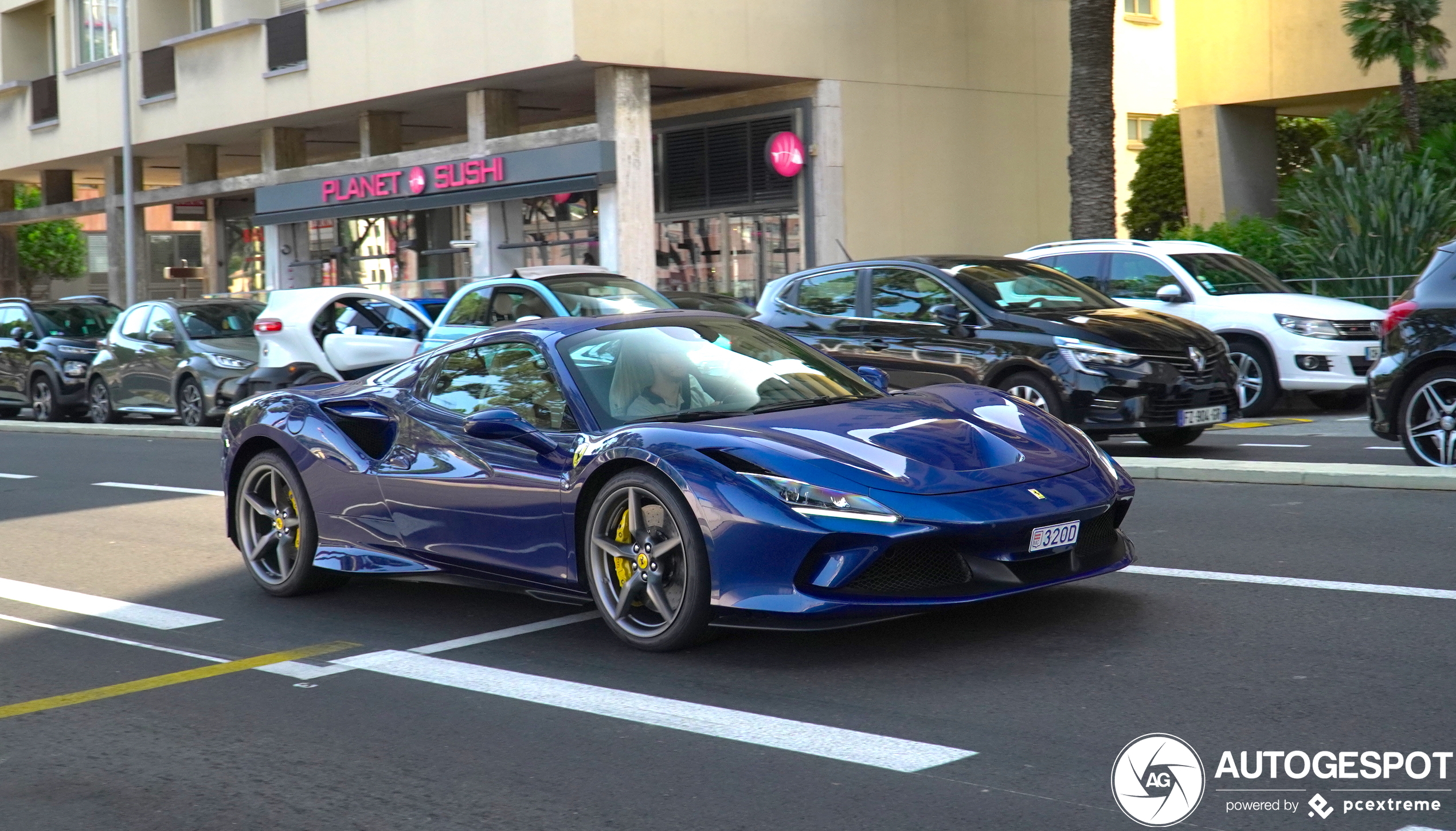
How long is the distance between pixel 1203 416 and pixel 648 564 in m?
6.97

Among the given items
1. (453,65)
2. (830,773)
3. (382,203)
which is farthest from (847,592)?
(382,203)

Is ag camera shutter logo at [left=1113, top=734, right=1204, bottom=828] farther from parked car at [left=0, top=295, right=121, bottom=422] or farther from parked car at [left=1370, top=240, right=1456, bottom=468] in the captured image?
parked car at [left=0, top=295, right=121, bottom=422]

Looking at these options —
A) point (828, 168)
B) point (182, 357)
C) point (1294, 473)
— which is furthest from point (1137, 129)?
point (1294, 473)

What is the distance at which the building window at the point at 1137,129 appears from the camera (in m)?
35.6

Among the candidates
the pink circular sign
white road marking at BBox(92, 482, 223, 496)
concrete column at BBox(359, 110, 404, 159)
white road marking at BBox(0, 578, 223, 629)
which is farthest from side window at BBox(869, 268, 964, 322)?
concrete column at BBox(359, 110, 404, 159)

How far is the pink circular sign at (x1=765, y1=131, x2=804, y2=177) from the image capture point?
Answer: 26.5 meters

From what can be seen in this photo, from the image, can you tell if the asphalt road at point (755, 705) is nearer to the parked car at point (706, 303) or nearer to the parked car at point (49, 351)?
the parked car at point (706, 303)

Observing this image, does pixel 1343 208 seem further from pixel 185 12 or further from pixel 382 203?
pixel 185 12

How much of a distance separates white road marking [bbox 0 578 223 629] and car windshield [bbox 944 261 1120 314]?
7.08 meters

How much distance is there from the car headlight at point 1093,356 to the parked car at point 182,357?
36.7 ft

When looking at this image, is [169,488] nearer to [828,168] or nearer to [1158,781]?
[1158,781]

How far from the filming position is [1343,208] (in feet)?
61.9

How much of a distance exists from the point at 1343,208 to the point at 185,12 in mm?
26585

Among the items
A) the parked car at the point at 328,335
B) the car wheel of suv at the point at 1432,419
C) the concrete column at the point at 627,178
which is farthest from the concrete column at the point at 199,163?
the car wheel of suv at the point at 1432,419
